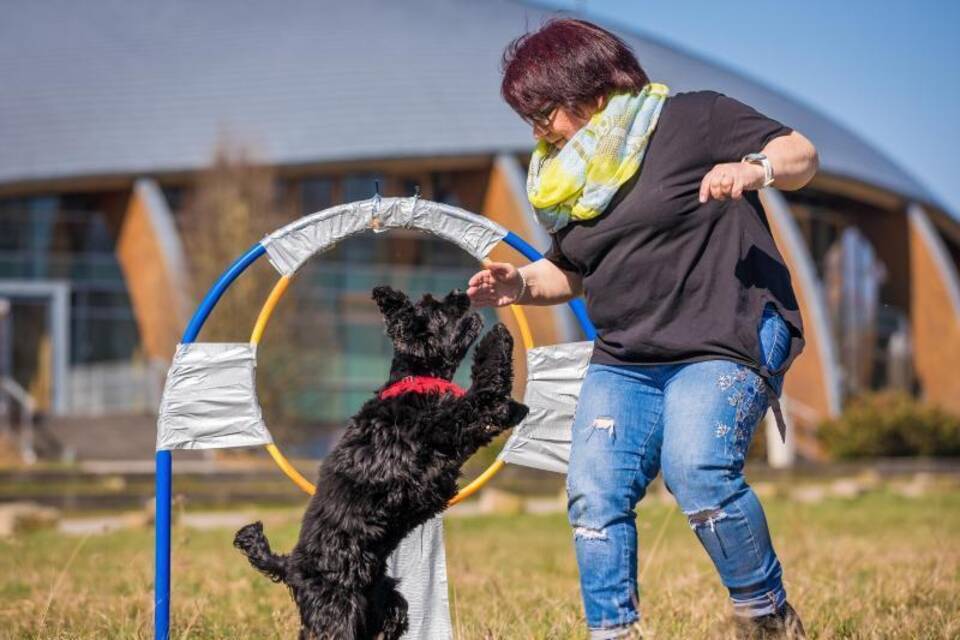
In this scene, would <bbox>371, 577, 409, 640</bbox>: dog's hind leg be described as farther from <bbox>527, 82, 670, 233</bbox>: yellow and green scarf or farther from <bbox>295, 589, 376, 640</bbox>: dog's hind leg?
<bbox>527, 82, 670, 233</bbox>: yellow and green scarf

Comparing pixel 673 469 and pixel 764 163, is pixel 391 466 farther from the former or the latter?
pixel 764 163

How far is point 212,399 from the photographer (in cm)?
493

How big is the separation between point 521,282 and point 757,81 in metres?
40.4

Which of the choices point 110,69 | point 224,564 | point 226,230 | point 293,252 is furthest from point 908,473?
point 110,69

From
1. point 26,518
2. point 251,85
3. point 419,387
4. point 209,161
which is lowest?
point 26,518

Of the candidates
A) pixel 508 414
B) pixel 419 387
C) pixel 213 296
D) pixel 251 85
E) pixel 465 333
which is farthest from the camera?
pixel 251 85

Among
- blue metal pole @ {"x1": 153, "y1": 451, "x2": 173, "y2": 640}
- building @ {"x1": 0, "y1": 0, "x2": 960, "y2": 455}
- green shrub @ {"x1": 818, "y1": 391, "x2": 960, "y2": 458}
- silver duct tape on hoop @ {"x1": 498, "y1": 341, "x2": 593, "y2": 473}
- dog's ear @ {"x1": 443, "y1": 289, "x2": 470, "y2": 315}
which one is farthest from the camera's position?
building @ {"x1": 0, "y1": 0, "x2": 960, "y2": 455}

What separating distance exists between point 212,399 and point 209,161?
24835 millimetres

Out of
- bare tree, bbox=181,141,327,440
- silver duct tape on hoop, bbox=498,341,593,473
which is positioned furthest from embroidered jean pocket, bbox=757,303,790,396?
bare tree, bbox=181,141,327,440

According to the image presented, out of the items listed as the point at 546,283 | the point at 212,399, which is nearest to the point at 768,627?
the point at 546,283

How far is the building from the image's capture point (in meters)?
31.2

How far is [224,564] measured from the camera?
823cm

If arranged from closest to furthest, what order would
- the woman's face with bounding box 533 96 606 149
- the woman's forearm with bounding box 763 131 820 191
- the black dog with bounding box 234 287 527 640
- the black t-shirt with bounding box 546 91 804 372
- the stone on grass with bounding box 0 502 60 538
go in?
the woman's forearm with bounding box 763 131 820 191 → the black t-shirt with bounding box 546 91 804 372 → the woman's face with bounding box 533 96 606 149 → the black dog with bounding box 234 287 527 640 → the stone on grass with bounding box 0 502 60 538

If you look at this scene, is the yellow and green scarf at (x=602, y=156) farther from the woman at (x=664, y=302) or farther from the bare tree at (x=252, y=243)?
the bare tree at (x=252, y=243)
